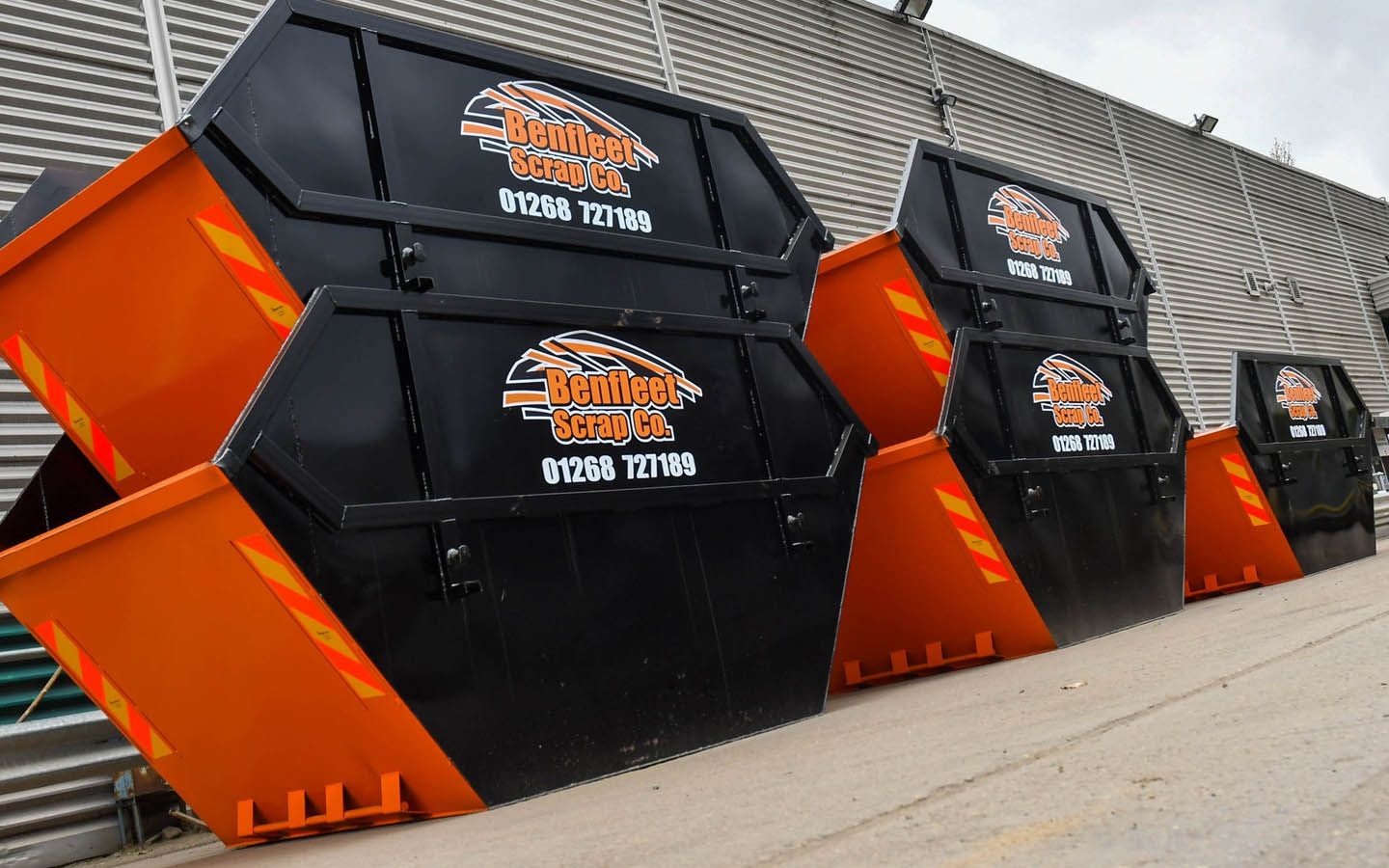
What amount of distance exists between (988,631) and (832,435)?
4.40 ft

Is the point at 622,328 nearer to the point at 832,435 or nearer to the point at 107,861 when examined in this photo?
the point at 832,435

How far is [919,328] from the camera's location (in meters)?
6.14

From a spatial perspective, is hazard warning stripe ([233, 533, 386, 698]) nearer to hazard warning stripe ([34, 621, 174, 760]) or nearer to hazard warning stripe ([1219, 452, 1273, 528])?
hazard warning stripe ([34, 621, 174, 760])

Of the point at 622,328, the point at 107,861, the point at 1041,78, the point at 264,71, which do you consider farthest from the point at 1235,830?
the point at 1041,78

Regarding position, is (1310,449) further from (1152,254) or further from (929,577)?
(1152,254)

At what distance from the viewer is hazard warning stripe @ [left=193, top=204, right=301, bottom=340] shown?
3781 mm

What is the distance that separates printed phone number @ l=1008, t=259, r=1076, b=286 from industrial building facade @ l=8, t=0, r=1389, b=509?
3807mm

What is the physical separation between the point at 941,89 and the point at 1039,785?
1140 centimetres

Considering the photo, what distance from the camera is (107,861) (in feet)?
16.3

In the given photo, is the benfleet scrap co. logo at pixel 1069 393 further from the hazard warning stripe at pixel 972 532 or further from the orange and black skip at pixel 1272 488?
the orange and black skip at pixel 1272 488

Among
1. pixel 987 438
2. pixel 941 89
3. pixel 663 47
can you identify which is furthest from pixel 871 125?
pixel 987 438

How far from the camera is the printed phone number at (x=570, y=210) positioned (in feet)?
14.8

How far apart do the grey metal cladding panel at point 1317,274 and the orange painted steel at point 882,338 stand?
569 inches

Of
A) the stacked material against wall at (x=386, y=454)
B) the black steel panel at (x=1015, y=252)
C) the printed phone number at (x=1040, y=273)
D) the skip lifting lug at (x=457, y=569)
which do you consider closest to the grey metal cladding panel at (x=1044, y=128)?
the black steel panel at (x=1015, y=252)
